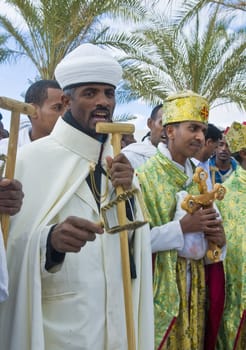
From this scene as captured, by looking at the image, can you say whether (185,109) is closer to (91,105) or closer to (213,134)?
(91,105)

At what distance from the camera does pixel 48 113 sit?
4.44 meters

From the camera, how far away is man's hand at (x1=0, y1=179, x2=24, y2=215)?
2564 mm

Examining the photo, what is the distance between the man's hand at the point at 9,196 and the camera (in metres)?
2.56

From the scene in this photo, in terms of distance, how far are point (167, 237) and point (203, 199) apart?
34 cm

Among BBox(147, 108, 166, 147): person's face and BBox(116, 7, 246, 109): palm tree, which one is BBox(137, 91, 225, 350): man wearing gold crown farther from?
BBox(116, 7, 246, 109): palm tree

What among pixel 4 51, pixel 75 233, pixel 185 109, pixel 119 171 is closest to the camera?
pixel 75 233

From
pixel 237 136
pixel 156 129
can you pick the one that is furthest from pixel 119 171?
pixel 156 129

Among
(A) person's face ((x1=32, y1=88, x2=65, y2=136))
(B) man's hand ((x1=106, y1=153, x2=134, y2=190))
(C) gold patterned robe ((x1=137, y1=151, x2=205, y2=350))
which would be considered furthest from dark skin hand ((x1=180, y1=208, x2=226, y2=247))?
(A) person's face ((x1=32, y1=88, x2=65, y2=136))

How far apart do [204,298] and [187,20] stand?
1015 cm

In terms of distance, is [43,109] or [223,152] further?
[223,152]

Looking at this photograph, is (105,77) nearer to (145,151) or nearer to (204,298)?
(204,298)

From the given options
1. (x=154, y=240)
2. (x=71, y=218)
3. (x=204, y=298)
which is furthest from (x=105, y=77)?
(x=204, y=298)

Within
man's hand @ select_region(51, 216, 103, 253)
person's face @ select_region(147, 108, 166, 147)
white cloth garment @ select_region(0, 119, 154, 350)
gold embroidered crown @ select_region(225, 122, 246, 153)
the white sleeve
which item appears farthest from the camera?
person's face @ select_region(147, 108, 166, 147)

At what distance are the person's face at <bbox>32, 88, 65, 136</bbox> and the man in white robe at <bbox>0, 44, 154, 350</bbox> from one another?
1.18m
